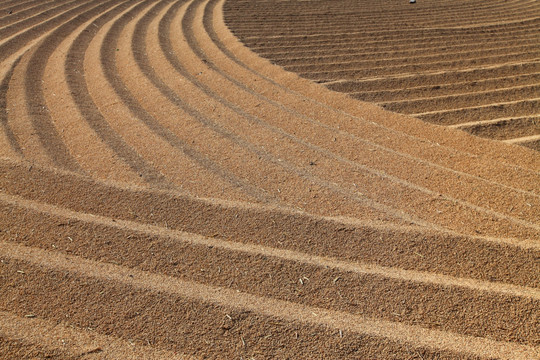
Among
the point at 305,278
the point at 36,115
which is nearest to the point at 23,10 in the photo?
the point at 36,115

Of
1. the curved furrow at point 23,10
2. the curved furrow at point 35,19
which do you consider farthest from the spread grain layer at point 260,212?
the curved furrow at point 23,10

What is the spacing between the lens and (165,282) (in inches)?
99.0

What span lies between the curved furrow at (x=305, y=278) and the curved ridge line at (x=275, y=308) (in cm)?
4

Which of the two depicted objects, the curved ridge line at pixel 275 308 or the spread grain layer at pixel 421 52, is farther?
the spread grain layer at pixel 421 52

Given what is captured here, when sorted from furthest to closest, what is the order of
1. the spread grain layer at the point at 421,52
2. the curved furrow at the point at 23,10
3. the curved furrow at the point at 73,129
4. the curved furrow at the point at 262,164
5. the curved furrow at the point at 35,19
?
the curved furrow at the point at 23,10, the curved furrow at the point at 35,19, the spread grain layer at the point at 421,52, the curved furrow at the point at 73,129, the curved furrow at the point at 262,164

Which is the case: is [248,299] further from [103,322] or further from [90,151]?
[90,151]

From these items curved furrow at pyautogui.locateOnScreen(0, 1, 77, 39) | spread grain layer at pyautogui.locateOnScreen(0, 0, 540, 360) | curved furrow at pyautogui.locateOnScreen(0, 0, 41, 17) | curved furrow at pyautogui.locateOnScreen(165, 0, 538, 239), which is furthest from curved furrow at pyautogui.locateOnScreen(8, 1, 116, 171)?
curved furrow at pyautogui.locateOnScreen(0, 0, 41, 17)

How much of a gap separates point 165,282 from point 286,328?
68cm

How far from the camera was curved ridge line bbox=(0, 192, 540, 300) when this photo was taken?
2.51m

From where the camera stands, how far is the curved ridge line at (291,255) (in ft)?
8.25

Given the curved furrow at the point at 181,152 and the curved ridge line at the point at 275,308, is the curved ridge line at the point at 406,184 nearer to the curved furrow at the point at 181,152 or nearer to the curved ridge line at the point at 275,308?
the curved furrow at the point at 181,152

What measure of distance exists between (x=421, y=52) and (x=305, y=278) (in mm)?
4960

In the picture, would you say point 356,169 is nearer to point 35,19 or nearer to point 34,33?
point 34,33

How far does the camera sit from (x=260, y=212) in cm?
306
